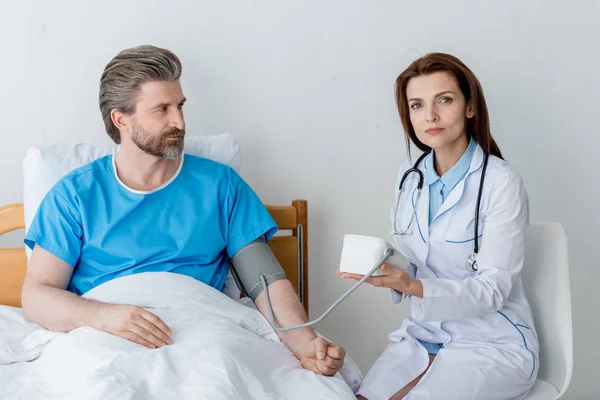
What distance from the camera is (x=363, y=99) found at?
2.38m

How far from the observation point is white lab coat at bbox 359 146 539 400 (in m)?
1.69

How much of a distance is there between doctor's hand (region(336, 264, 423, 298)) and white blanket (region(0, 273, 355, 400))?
24 centimetres

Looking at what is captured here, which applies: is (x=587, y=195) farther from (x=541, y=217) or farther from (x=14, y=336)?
(x=14, y=336)

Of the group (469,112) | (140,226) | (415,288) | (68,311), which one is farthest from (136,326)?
(469,112)

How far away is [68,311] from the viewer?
176 centimetres

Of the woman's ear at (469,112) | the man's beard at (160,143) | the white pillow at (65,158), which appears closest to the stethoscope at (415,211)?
the woman's ear at (469,112)

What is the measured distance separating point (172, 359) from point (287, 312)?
1.29 feet

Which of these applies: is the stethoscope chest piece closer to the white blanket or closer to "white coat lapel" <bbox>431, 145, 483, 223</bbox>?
"white coat lapel" <bbox>431, 145, 483, 223</bbox>

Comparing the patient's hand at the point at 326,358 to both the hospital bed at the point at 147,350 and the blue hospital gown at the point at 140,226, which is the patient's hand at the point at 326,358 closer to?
the hospital bed at the point at 147,350

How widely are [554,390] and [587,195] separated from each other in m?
0.88

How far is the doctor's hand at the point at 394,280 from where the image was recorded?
162 centimetres

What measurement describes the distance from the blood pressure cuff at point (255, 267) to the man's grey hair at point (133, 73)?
1.55ft

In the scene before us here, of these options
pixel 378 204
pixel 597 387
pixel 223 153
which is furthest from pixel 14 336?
pixel 597 387

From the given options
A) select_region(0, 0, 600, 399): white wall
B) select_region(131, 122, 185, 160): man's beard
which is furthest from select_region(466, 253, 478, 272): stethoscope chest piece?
select_region(131, 122, 185, 160): man's beard
